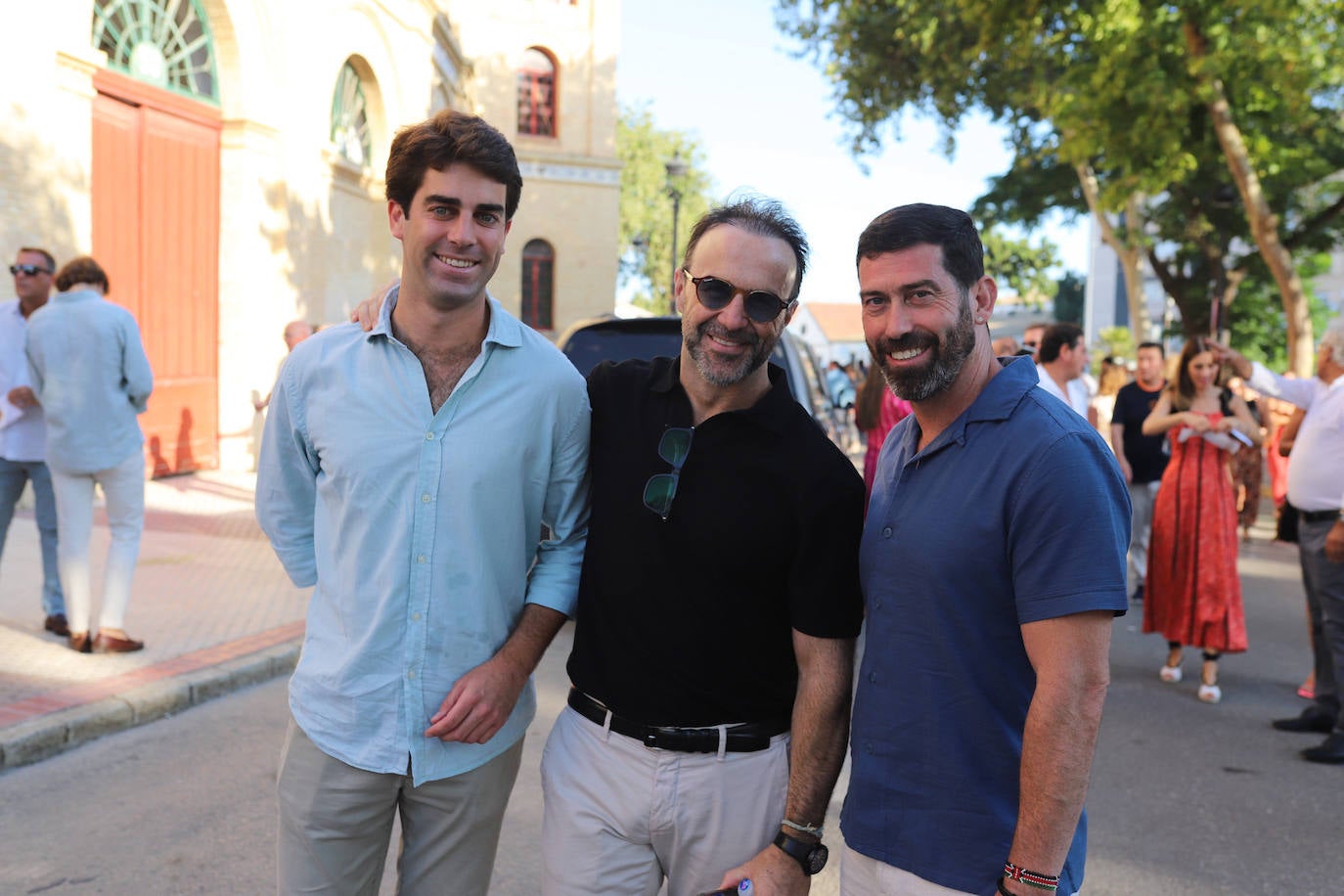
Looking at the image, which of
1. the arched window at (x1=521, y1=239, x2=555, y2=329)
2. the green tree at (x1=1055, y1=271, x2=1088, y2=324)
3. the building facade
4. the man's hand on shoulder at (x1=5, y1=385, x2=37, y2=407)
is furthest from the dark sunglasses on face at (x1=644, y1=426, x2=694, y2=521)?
the green tree at (x1=1055, y1=271, x2=1088, y2=324)

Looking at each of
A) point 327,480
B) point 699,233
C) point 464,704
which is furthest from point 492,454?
point 699,233

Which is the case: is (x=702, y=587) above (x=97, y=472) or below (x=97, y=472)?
above

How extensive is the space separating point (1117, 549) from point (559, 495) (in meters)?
1.14

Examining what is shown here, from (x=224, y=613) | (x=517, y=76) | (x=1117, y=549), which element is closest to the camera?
(x=1117, y=549)

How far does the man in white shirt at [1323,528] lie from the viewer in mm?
5773

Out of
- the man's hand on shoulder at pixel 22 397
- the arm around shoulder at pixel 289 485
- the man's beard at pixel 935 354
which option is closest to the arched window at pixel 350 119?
the man's hand on shoulder at pixel 22 397

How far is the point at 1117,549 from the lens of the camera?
75.1 inches

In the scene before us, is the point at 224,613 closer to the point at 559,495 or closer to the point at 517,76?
the point at 559,495

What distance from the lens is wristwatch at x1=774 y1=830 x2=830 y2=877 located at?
2.20 meters

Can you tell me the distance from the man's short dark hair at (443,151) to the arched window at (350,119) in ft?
49.9

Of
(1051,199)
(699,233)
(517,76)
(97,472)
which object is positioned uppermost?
(517,76)

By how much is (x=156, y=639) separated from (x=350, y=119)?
12.8 m

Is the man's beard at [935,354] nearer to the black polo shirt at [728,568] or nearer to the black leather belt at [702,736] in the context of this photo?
the black polo shirt at [728,568]

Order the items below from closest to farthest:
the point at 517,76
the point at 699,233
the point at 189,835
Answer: the point at 699,233, the point at 189,835, the point at 517,76
